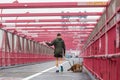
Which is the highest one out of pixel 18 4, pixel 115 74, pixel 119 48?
pixel 18 4

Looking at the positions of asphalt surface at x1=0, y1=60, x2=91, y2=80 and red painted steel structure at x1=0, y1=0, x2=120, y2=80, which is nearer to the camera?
red painted steel structure at x1=0, y1=0, x2=120, y2=80

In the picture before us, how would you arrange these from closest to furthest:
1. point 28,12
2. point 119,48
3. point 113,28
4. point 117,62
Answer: point 119,48 < point 117,62 < point 113,28 < point 28,12

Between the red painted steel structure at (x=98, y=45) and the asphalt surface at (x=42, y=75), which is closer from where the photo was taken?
the red painted steel structure at (x=98, y=45)

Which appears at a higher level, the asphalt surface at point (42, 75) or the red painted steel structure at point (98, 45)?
the red painted steel structure at point (98, 45)

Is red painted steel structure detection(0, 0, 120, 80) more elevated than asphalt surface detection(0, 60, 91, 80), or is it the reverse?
red painted steel structure detection(0, 0, 120, 80)

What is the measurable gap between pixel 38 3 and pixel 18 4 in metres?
0.87

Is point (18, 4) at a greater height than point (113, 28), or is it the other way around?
point (18, 4)

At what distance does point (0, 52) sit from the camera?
25.2 metres

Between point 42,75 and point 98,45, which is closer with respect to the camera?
point 98,45

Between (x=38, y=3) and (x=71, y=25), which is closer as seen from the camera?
(x=38, y=3)

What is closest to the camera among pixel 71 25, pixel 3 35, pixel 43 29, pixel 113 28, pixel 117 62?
pixel 117 62

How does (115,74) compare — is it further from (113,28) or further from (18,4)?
(18,4)

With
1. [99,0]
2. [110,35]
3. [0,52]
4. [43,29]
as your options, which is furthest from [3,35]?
[110,35]

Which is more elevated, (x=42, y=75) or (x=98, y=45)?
(x=98, y=45)
